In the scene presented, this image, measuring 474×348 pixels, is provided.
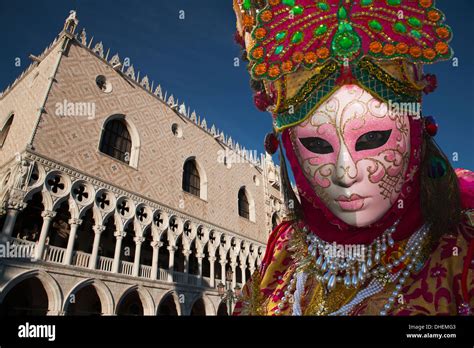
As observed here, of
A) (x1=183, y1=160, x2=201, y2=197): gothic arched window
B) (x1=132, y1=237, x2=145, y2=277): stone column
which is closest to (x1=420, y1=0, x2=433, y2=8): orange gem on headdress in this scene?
(x1=132, y1=237, x2=145, y2=277): stone column

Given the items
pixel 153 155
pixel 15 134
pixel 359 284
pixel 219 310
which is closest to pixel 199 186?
pixel 153 155

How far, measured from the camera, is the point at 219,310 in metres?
12.1

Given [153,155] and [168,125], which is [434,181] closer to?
[153,155]

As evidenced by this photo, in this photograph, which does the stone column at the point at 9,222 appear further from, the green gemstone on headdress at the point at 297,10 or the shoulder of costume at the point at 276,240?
the green gemstone on headdress at the point at 297,10

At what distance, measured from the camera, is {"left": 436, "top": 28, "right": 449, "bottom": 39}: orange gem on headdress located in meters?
1.17

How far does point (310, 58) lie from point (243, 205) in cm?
1372

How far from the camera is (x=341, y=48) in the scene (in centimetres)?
118

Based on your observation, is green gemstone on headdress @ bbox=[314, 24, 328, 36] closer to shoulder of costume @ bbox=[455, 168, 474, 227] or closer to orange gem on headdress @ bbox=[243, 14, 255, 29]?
orange gem on headdress @ bbox=[243, 14, 255, 29]

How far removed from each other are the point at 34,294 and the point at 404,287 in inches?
378

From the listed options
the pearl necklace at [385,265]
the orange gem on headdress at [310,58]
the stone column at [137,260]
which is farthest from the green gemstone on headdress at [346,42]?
the stone column at [137,260]

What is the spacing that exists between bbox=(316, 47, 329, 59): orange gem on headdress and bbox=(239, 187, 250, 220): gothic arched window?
13402mm

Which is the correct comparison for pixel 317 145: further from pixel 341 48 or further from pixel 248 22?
pixel 248 22

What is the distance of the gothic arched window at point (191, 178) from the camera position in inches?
470

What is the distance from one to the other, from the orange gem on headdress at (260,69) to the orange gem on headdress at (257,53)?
0.04 meters
